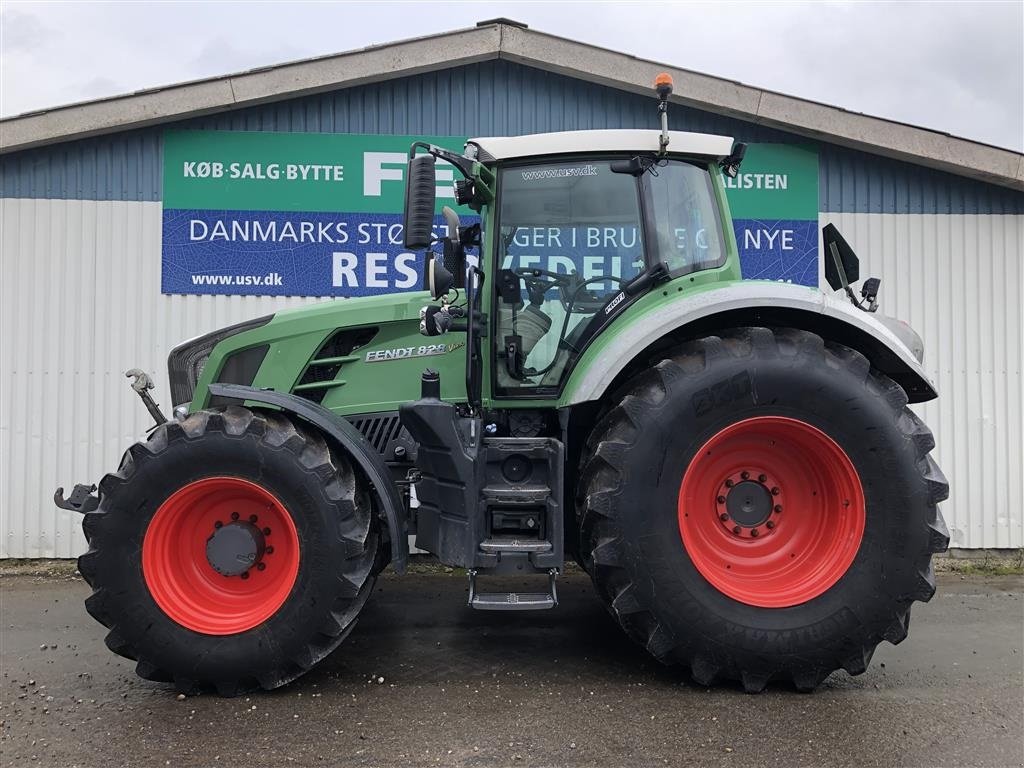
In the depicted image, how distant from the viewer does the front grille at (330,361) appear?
395 centimetres

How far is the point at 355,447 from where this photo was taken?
3.38 metres

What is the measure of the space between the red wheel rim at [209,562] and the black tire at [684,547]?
1462 mm

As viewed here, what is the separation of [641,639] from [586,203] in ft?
6.93

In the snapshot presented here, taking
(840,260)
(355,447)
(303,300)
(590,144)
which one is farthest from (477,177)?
(303,300)

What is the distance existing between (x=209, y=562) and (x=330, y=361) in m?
1.21

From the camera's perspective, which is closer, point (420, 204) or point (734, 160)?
point (420, 204)

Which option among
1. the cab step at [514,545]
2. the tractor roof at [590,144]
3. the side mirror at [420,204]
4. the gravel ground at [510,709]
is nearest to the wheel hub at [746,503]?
the gravel ground at [510,709]

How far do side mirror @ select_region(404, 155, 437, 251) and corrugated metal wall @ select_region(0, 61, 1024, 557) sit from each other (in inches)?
127

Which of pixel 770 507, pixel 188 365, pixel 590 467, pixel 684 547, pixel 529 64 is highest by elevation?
pixel 529 64

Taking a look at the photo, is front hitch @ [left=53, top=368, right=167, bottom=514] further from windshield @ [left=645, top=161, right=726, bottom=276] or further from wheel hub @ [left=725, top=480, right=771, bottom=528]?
wheel hub @ [left=725, top=480, right=771, bottom=528]

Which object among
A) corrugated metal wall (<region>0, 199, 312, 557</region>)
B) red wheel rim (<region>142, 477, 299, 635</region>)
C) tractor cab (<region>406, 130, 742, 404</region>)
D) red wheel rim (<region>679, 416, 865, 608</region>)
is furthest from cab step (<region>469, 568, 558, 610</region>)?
corrugated metal wall (<region>0, 199, 312, 557</region>)

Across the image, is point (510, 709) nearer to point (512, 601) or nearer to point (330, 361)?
point (512, 601)

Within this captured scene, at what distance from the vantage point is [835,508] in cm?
332

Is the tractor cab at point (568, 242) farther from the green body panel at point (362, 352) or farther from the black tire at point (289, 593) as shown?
the black tire at point (289, 593)
